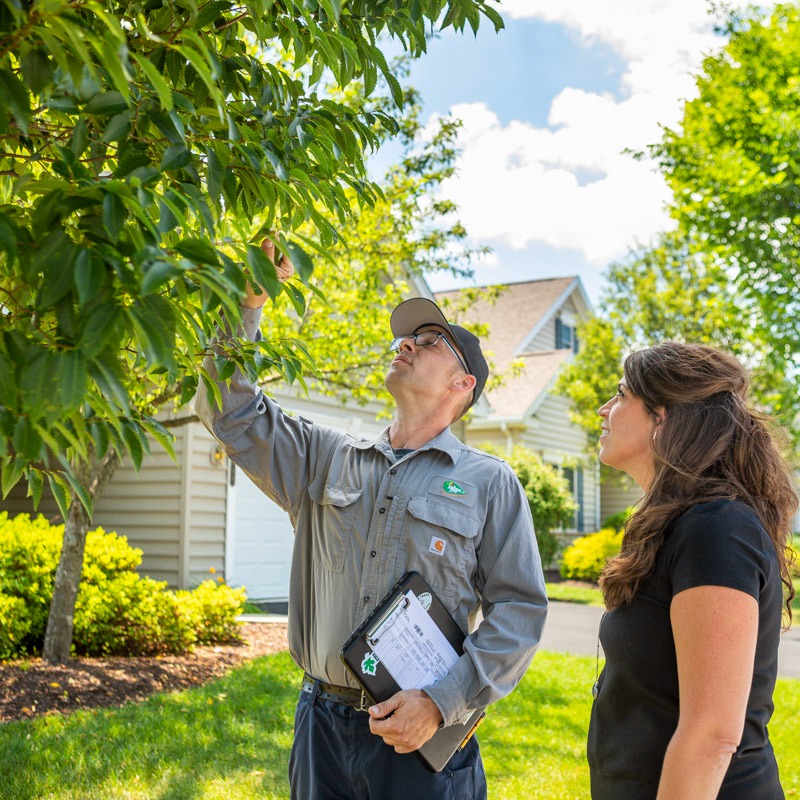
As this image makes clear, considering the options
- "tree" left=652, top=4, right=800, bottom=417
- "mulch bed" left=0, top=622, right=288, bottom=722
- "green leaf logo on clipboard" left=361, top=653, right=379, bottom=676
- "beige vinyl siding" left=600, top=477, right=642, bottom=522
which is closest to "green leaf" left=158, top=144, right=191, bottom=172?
"green leaf logo on clipboard" left=361, top=653, right=379, bottom=676

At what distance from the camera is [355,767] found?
252cm

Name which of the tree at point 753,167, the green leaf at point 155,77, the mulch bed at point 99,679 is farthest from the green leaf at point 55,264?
the tree at point 753,167

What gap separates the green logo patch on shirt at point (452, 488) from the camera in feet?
9.13

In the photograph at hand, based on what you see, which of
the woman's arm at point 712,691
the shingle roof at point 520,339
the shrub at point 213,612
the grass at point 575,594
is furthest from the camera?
the shingle roof at point 520,339

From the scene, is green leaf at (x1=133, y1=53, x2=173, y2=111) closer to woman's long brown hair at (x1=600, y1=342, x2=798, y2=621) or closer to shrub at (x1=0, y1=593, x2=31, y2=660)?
woman's long brown hair at (x1=600, y1=342, x2=798, y2=621)

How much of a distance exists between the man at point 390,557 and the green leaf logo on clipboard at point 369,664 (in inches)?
3.7

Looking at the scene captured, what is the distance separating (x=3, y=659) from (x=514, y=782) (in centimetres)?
431

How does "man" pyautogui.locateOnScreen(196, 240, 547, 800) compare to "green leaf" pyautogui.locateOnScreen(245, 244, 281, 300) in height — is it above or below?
below

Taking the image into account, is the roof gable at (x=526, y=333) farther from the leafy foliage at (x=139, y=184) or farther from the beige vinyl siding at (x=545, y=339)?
the leafy foliage at (x=139, y=184)

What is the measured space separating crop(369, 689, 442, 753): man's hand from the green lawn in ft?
8.33

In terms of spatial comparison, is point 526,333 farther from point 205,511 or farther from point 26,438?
point 26,438

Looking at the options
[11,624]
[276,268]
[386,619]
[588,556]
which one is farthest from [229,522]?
[276,268]

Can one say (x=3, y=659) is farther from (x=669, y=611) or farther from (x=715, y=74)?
(x=715, y=74)

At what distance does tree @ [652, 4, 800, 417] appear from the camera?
12.3 m
